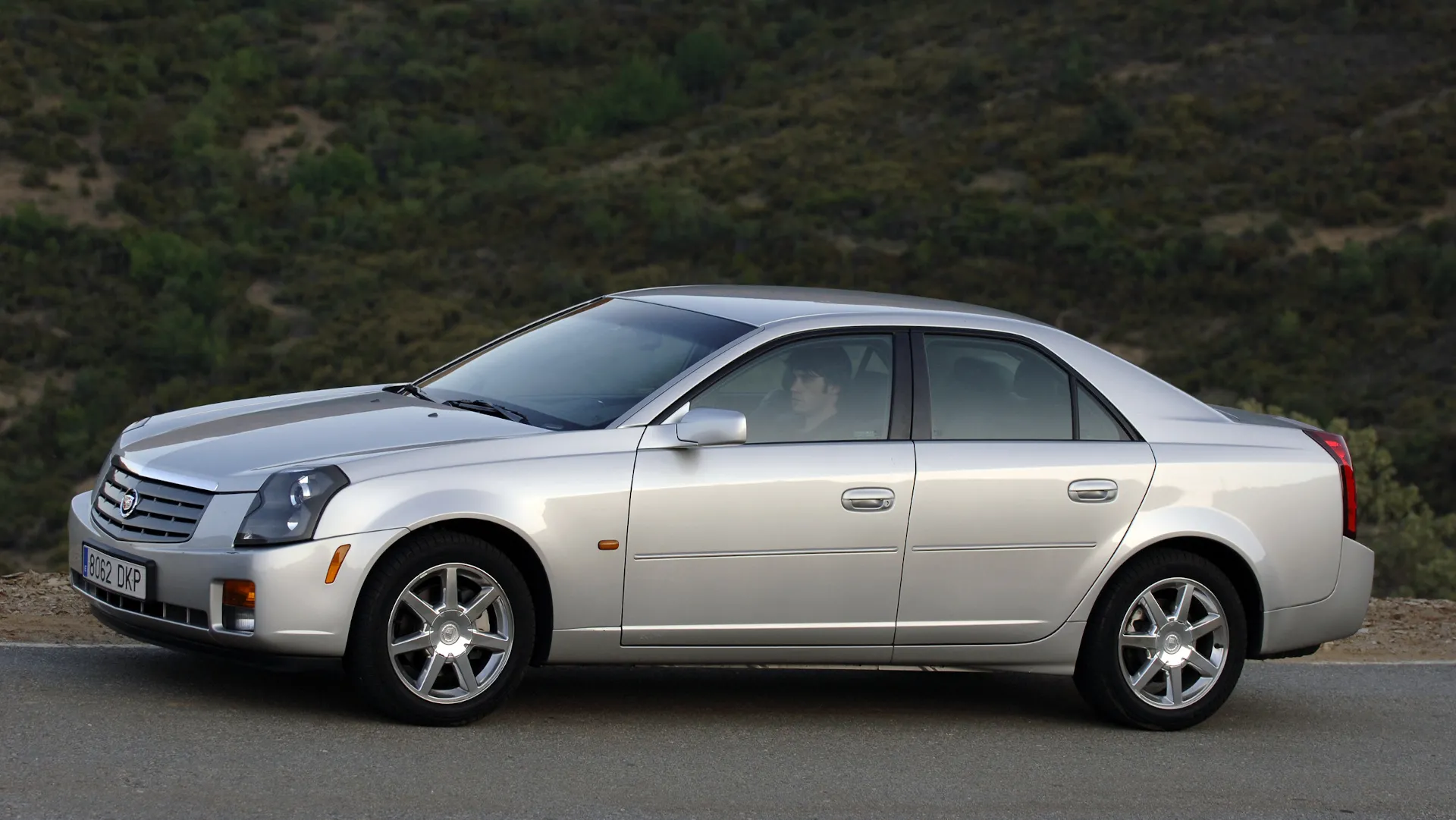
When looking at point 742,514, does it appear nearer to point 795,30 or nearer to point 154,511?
point 154,511

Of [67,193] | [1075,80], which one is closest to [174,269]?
[67,193]

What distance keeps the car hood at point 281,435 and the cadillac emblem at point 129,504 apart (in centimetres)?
9

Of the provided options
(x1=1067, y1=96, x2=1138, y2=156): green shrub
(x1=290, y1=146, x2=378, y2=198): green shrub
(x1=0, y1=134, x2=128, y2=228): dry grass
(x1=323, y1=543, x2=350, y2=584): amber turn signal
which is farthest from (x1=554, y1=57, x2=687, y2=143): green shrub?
(x1=323, y1=543, x2=350, y2=584): amber turn signal

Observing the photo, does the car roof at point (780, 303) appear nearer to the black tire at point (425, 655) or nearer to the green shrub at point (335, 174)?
the black tire at point (425, 655)

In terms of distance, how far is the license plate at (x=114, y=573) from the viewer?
6387 mm

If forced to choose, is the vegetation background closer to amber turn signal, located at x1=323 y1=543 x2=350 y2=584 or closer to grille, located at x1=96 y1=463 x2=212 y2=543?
grille, located at x1=96 y1=463 x2=212 y2=543

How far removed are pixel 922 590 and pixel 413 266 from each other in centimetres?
3620

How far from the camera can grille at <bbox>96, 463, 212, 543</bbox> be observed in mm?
6336

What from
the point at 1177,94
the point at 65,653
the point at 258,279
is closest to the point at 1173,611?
the point at 65,653

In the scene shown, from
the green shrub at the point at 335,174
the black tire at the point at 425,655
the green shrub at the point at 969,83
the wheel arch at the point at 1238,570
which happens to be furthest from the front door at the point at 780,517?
the green shrub at the point at 969,83

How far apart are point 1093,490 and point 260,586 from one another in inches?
122

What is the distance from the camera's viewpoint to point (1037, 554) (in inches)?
283

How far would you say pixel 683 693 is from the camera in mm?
7578

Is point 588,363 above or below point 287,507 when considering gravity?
above
